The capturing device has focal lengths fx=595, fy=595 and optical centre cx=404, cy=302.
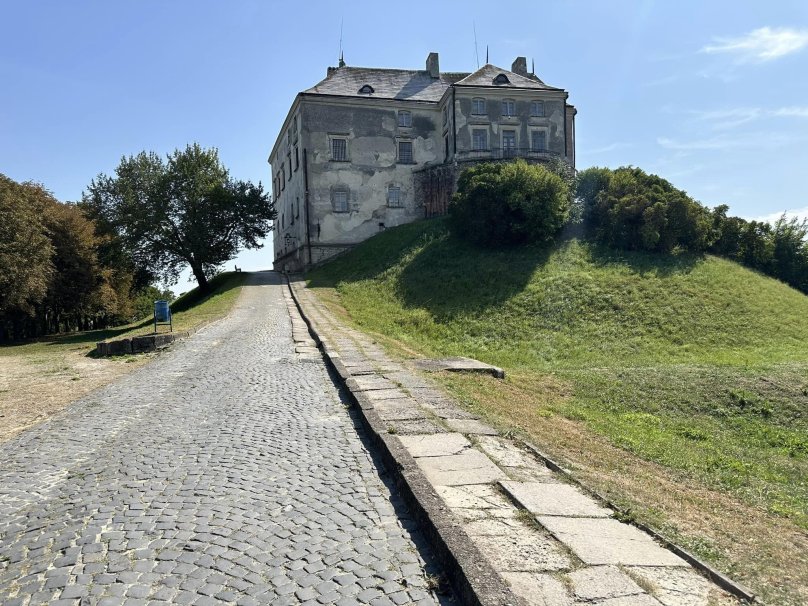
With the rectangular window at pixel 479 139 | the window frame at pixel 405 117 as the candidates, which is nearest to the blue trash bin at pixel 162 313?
the rectangular window at pixel 479 139

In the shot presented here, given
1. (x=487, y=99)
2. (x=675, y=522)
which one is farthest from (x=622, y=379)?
(x=487, y=99)

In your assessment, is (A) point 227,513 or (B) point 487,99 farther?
(B) point 487,99

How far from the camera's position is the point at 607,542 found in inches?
138

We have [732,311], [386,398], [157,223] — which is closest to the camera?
[386,398]

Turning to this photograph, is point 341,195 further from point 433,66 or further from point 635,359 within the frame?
point 635,359

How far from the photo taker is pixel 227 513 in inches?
165

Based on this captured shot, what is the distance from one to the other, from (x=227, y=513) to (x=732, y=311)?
23221 mm

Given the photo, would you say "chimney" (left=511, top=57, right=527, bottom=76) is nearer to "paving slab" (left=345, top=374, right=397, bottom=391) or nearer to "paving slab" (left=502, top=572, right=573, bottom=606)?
"paving slab" (left=345, top=374, right=397, bottom=391)

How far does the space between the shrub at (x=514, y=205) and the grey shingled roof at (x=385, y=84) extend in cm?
1426

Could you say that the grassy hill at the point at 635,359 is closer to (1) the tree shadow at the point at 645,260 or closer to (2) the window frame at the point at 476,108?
(1) the tree shadow at the point at 645,260

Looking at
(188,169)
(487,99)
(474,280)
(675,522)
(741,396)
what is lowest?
(741,396)

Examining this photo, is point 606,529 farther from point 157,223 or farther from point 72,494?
point 157,223

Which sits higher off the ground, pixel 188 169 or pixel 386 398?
pixel 188 169

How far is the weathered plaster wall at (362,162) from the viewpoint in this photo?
38500mm
